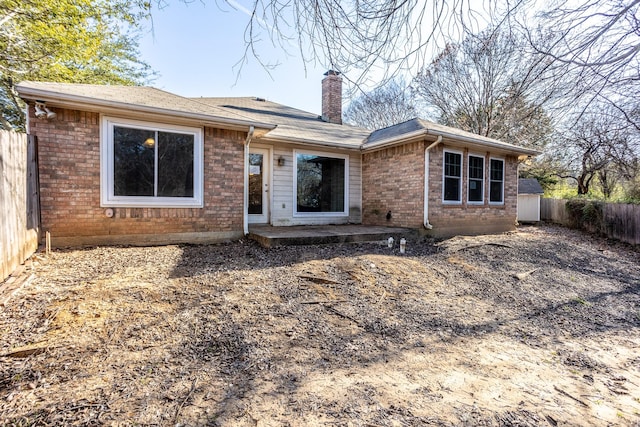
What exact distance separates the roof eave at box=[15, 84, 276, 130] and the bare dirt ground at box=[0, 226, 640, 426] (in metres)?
2.51

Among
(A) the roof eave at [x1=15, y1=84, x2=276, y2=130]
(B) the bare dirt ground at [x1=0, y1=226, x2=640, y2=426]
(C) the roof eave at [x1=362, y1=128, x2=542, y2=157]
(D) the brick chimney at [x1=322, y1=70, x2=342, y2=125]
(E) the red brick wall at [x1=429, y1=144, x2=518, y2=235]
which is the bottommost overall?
(B) the bare dirt ground at [x1=0, y1=226, x2=640, y2=426]

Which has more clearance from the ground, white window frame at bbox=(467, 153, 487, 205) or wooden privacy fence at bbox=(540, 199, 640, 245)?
white window frame at bbox=(467, 153, 487, 205)

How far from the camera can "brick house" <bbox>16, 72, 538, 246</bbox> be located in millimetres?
5289

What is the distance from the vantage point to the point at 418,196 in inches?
312

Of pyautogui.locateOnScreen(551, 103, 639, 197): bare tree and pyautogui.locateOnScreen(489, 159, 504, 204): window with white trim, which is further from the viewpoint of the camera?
pyautogui.locateOnScreen(551, 103, 639, 197): bare tree

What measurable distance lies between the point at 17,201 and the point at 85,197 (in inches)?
53.2

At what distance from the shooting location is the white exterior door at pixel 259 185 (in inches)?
316

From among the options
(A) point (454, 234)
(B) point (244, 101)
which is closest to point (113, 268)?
(A) point (454, 234)

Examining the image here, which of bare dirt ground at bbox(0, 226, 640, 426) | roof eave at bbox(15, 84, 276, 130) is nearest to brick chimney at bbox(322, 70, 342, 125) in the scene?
roof eave at bbox(15, 84, 276, 130)

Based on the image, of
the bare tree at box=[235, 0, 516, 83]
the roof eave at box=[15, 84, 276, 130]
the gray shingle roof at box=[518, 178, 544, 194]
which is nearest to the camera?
the bare tree at box=[235, 0, 516, 83]

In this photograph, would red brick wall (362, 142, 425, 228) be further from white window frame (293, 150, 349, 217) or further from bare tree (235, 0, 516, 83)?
bare tree (235, 0, 516, 83)

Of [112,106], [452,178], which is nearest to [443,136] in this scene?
[452,178]

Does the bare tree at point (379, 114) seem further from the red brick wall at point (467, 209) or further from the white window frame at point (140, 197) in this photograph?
the white window frame at point (140, 197)

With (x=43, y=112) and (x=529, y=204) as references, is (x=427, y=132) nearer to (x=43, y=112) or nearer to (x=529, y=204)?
(x=43, y=112)
